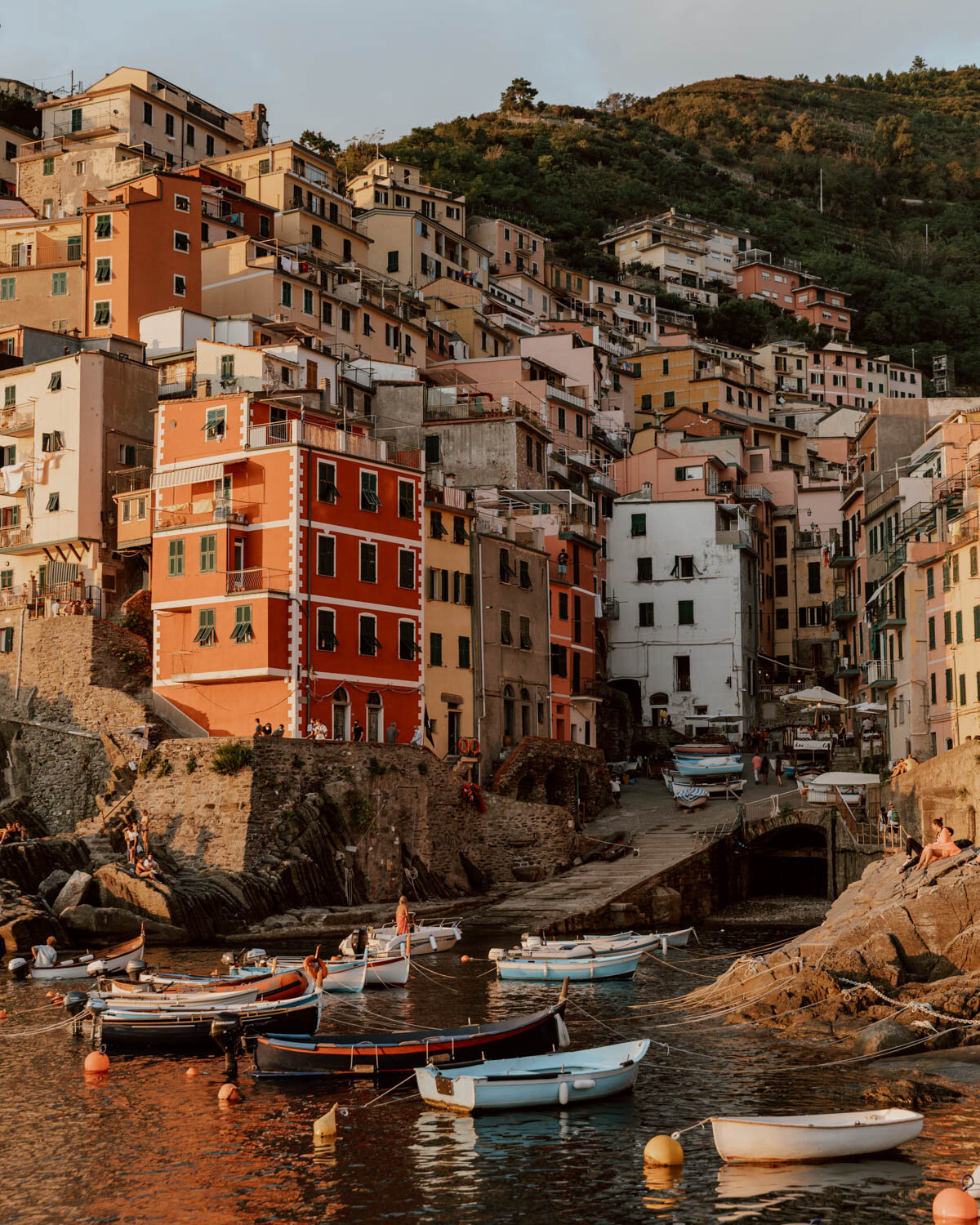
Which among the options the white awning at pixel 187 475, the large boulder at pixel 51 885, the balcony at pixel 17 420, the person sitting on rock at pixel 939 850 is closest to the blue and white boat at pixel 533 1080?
the person sitting on rock at pixel 939 850

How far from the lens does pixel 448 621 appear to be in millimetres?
68500

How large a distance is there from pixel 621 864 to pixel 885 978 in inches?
1003

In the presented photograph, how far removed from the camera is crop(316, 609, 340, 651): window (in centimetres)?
6069

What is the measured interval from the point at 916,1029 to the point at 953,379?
466 feet

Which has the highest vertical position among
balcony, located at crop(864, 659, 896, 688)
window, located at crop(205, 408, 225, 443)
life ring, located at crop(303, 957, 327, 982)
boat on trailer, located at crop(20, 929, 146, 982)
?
window, located at crop(205, 408, 225, 443)

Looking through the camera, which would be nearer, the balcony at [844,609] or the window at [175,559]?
the window at [175,559]

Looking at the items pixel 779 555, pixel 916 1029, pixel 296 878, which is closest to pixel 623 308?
pixel 779 555

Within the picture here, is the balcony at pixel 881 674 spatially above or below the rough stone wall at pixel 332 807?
above

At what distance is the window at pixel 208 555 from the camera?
61.3 m

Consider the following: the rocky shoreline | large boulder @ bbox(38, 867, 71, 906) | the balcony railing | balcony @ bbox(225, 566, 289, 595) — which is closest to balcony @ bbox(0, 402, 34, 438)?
the balcony railing

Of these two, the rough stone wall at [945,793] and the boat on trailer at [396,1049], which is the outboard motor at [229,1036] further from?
the rough stone wall at [945,793]

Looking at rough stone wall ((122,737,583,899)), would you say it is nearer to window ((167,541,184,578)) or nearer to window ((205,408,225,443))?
window ((167,541,184,578))

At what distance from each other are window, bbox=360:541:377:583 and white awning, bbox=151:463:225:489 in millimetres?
6624

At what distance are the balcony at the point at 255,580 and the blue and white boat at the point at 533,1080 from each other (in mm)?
31890
